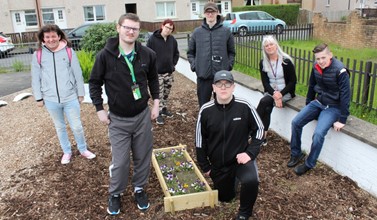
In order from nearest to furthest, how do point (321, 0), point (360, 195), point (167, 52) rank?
point (360, 195) < point (167, 52) < point (321, 0)

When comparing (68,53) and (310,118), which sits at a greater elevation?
(68,53)

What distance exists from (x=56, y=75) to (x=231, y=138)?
2.45 metres

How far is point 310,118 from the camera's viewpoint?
15.1 feet

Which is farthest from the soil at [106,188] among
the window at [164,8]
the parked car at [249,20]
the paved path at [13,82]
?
the window at [164,8]

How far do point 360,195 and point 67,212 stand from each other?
10.7ft

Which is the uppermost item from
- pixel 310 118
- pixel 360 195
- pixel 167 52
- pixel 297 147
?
pixel 167 52

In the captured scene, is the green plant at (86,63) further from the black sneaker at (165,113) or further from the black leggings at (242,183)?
the black leggings at (242,183)

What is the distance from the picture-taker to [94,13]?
31719 mm

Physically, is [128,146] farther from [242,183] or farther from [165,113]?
[165,113]

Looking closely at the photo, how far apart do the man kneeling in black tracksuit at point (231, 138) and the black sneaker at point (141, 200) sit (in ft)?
2.45

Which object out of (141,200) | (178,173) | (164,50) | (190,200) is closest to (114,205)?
(141,200)

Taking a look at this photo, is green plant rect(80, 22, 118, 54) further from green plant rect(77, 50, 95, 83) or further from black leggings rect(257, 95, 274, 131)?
black leggings rect(257, 95, 274, 131)

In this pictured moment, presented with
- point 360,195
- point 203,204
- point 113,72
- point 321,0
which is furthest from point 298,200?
point 321,0

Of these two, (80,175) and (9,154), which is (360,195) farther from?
(9,154)
